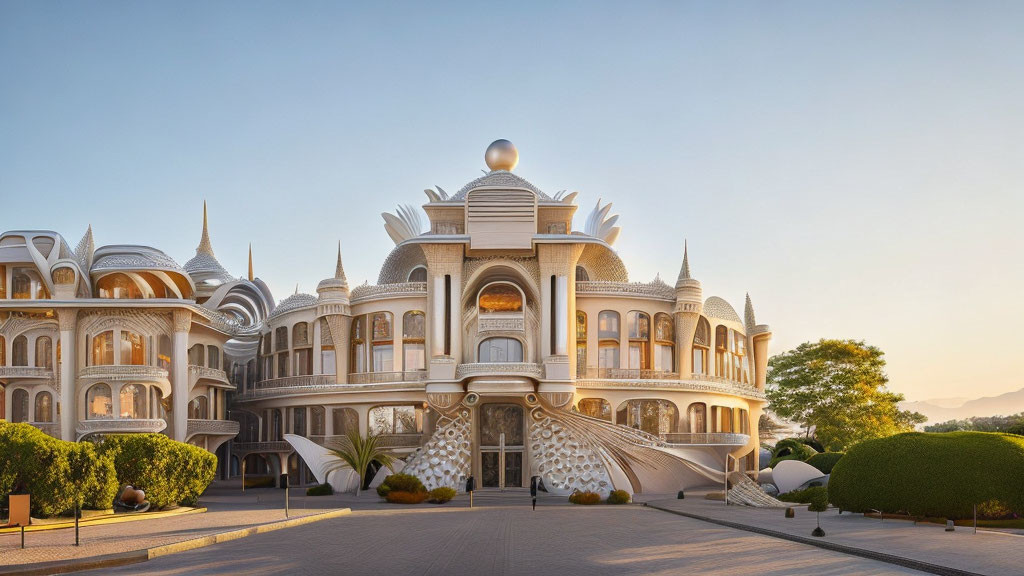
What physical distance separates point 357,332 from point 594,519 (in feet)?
86.4

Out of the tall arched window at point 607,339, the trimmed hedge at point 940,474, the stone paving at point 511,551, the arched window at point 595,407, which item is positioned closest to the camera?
the stone paving at point 511,551

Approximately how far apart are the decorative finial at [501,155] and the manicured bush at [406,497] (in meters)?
24.9

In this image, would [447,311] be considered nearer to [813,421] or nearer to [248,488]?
[248,488]

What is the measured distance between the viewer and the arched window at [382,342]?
5272 cm

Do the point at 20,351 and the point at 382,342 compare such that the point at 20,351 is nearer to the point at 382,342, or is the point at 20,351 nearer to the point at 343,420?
the point at 343,420

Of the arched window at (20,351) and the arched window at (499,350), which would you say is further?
the arched window at (499,350)

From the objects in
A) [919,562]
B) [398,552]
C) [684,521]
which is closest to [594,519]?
[684,521]

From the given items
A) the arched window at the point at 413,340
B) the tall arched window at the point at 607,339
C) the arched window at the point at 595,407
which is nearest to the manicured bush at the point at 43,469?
the arched window at the point at 413,340

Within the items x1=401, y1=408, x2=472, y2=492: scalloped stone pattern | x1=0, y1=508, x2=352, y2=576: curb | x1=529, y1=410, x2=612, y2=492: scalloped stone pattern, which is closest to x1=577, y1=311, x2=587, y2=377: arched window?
x1=529, y1=410, x2=612, y2=492: scalloped stone pattern

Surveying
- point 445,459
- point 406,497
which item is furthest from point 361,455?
point 406,497

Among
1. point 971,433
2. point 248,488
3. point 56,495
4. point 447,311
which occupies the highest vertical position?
point 447,311

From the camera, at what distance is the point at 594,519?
101 ft

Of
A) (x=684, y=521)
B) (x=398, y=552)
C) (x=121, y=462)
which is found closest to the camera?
(x=398, y=552)

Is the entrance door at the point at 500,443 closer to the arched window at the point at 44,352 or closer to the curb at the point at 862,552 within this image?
the curb at the point at 862,552
